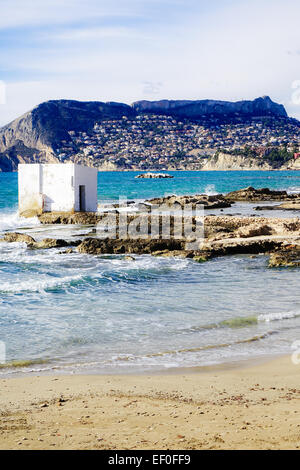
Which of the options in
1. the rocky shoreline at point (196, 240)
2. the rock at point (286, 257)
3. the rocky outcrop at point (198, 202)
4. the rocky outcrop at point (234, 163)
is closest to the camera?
the rock at point (286, 257)

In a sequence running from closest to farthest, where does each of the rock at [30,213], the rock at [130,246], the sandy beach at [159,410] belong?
the sandy beach at [159,410]
the rock at [130,246]
the rock at [30,213]

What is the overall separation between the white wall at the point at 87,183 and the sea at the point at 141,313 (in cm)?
1009

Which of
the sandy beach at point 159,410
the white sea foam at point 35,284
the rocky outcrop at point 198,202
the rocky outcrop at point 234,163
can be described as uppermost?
the rocky outcrop at point 234,163

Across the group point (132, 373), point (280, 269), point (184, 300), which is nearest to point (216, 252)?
point (280, 269)

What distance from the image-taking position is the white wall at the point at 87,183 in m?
25.2

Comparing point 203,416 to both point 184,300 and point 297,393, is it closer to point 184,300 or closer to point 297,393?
point 297,393

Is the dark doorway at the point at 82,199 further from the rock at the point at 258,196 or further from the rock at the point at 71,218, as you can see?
the rock at the point at 258,196

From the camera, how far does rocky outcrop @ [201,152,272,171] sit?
607ft

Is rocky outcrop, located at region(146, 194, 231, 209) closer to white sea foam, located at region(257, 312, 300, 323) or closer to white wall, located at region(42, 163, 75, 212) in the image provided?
white wall, located at region(42, 163, 75, 212)

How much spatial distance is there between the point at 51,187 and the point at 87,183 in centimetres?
201

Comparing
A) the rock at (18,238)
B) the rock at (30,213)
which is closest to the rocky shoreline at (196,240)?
the rock at (18,238)

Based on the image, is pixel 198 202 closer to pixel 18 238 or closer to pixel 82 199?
pixel 82 199

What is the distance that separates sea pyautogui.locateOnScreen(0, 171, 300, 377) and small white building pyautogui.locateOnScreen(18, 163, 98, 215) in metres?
9.76

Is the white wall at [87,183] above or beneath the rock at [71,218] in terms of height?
above
